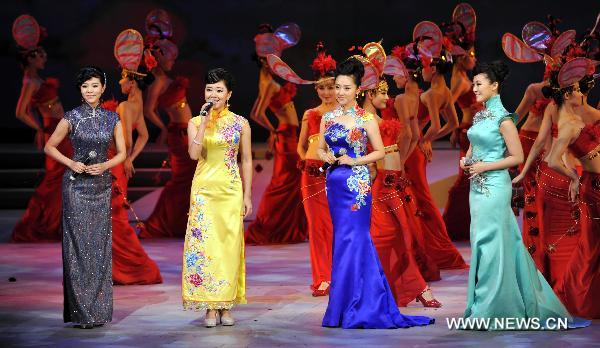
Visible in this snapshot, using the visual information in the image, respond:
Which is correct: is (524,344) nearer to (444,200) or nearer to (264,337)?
(264,337)

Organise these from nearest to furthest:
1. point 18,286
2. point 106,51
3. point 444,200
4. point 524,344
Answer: point 524,344
point 18,286
point 444,200
point 106,51

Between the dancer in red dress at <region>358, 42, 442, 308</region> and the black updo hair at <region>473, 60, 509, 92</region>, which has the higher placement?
the black updo hair at <region>473, 60, 509, 92</region>

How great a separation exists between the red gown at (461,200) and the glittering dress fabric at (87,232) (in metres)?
4.16

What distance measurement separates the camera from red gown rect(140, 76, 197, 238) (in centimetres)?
1035

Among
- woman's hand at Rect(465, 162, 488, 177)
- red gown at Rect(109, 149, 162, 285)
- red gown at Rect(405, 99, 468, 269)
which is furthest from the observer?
red gown at Rect(405, 99, 468, 269)

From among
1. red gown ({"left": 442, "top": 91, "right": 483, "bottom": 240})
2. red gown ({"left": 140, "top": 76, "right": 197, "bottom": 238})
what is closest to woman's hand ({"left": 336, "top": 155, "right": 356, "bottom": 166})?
red gown ({"left": 442, "top": 91, "right": 483, "bottom": 240})

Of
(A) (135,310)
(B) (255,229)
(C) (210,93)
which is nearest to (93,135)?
(C) (210,93)

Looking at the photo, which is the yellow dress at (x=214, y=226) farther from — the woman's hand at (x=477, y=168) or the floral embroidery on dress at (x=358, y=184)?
the woman's hand at (x=477, y=168)

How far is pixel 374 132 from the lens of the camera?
6.13 m

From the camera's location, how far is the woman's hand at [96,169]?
20.4ft

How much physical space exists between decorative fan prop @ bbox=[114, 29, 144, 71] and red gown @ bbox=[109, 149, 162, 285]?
2.71 feet

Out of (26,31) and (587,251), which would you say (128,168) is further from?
(587,251)

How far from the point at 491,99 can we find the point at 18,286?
3384 mm

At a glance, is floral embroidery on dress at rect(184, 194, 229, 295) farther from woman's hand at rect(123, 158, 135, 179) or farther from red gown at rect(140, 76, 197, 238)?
red gown at rect(140, 76, 197, 238)
